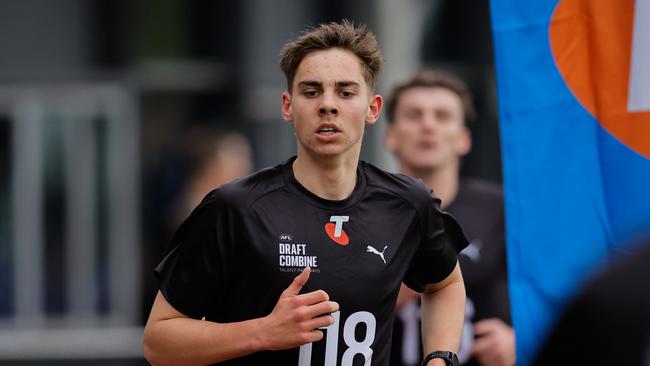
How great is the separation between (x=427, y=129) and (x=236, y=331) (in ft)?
8.29

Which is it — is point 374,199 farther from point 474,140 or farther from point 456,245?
point 474,140

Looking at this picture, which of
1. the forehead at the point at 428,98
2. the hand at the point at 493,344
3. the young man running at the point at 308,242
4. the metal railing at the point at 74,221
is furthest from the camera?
the metal railing at the point at 74,221

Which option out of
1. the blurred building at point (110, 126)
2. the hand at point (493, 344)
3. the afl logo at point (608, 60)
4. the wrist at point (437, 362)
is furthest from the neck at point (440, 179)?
the blurred building at point (110, 126)

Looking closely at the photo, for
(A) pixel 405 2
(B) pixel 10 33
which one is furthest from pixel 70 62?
(A) pixel 405 2

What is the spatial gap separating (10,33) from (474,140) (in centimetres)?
399

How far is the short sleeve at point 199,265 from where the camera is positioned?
13.6 feet

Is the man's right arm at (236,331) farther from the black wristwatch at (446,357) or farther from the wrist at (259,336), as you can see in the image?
the black wristwatch at (446,357)

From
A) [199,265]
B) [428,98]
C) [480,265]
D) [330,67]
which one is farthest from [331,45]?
[428,98]

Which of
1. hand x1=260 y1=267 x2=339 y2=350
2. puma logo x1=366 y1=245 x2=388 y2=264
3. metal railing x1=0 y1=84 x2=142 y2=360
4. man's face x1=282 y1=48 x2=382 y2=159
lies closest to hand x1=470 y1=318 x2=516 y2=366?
puma logo x1=366 y1=245 x2=388 y2=264

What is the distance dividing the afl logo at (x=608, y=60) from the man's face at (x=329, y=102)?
70 cm

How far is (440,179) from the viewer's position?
20.7ft

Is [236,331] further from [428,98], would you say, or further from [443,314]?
[428,98]

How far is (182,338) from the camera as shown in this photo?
13.5ft

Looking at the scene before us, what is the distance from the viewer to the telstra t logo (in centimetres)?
423
